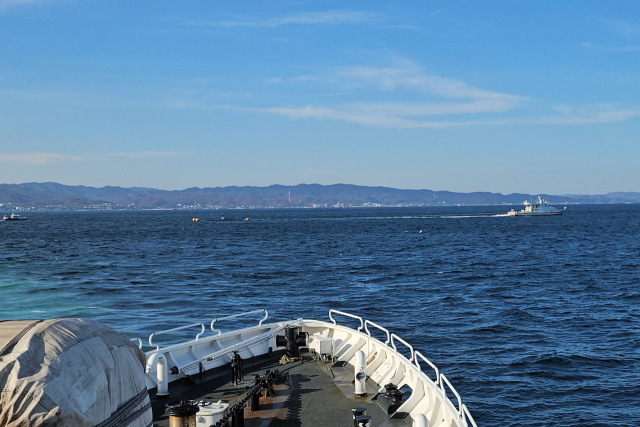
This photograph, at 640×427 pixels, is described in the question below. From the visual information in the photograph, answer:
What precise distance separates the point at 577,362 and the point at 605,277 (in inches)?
1400

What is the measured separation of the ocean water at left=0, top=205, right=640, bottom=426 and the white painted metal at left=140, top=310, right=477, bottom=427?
7176 mm

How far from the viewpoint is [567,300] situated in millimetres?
45094

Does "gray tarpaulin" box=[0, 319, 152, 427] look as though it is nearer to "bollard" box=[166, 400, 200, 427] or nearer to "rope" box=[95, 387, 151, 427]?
"rope" box=[95, 387, 151, 427]

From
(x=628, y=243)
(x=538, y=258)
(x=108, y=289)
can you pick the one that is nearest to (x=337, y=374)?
(x=108, y=289)

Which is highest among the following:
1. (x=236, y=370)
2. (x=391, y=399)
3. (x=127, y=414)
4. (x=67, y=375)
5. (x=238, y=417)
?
(x=67, y=375)

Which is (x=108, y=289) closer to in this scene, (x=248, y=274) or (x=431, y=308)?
(x=248, y=274)

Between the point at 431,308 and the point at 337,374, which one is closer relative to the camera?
the point at 337,374

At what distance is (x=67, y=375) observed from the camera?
598cm

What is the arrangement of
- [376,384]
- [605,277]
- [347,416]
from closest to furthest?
[347,416]
[376,384]
[605,277]

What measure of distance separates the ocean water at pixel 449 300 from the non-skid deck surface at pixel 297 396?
342 inches

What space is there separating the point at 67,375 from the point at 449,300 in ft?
136

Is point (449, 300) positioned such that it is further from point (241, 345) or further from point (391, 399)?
point (391, 399)

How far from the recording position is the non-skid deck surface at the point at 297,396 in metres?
11.8

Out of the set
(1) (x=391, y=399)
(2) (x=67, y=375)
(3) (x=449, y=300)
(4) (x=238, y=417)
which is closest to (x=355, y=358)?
(1) (x=391, y=399)
